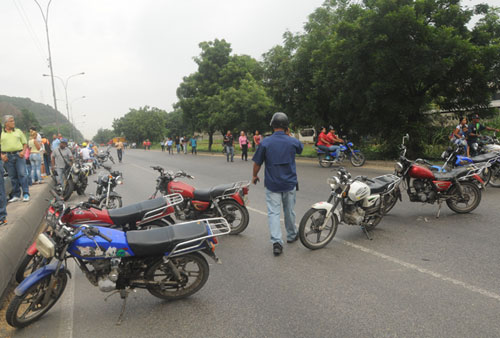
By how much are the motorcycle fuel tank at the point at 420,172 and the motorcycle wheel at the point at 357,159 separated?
852 cm

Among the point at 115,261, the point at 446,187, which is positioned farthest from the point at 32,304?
the point at 446,187

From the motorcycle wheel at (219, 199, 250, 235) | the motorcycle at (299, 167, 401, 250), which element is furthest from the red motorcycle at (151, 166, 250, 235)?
the motorcycle at (299, 167, 401, 250)

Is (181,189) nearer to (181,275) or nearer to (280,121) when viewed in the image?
(280,121)

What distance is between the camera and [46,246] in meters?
3.11

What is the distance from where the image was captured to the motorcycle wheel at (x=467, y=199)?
6.11 metres

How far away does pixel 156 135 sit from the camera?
Answer: 89.4m

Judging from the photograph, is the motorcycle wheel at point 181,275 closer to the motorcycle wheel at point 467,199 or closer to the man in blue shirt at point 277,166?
the man in blue shirt at point 277,166

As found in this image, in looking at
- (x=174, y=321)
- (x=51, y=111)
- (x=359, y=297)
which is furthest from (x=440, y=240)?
(x=51, y=111)

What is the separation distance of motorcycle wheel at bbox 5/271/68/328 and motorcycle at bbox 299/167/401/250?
297cm

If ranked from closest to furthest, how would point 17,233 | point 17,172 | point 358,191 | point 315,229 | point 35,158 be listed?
point 315,229 < point 358,191 < point 17,233 < point 17,172 < point 35,158

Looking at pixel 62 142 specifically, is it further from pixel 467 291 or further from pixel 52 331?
pixel 467 291

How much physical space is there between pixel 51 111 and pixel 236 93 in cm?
14751

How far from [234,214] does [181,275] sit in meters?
2.40

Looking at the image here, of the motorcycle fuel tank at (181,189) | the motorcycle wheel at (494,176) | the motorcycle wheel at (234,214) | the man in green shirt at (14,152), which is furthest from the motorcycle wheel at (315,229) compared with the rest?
the man in green shirt at (14,152)
